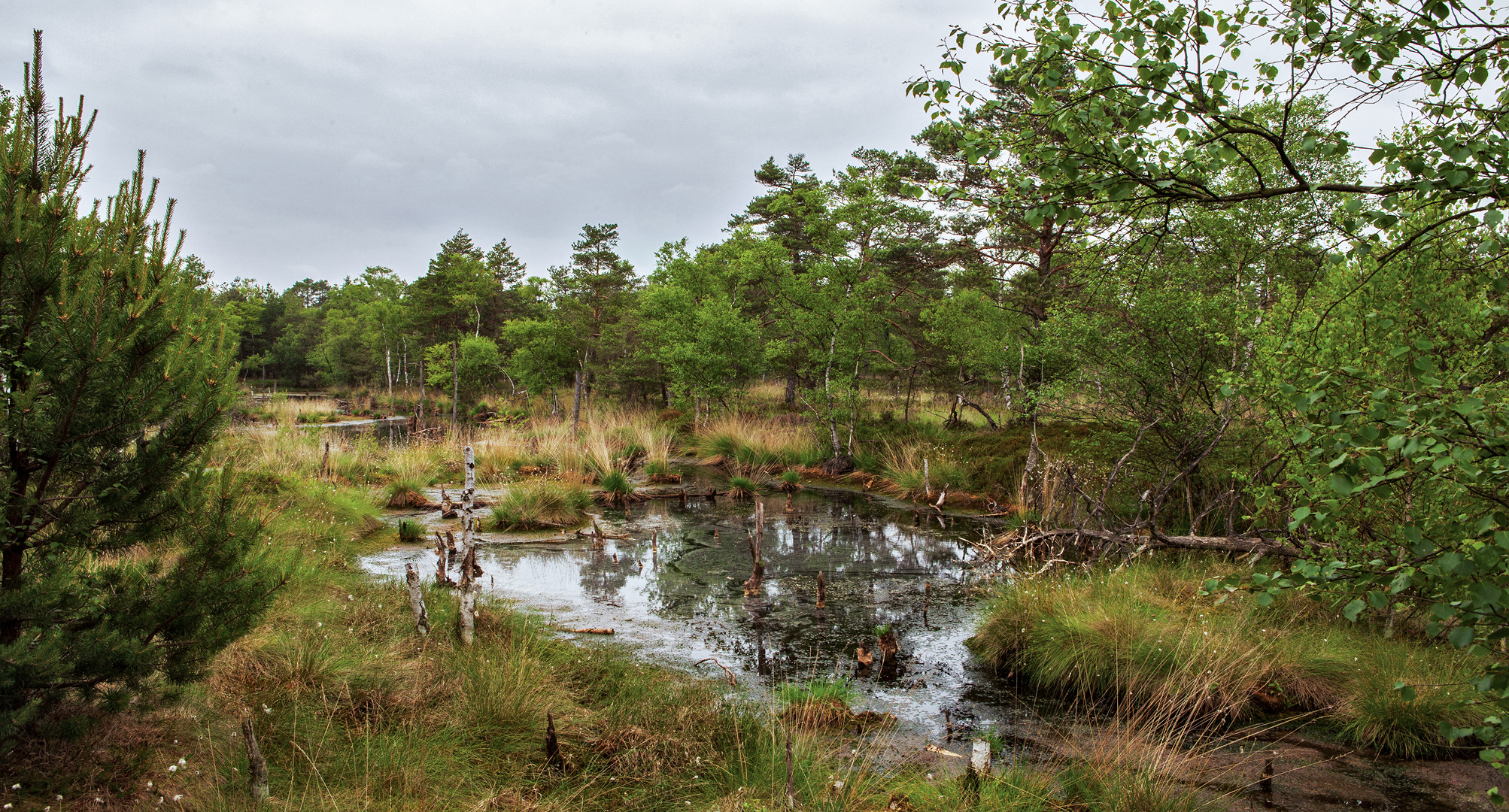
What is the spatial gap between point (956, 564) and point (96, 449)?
8.78 m

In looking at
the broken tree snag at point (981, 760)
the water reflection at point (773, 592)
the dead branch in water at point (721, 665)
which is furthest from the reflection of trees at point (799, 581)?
the broken tree snag at point (981, 760)

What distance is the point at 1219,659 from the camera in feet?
17.3

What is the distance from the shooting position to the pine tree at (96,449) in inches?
117

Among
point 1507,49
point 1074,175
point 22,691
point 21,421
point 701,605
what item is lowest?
point 701,605

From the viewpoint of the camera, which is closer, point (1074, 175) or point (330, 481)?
point (1074, 175)

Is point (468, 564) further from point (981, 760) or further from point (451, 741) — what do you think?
point (981, 760)

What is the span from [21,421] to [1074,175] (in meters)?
3.88

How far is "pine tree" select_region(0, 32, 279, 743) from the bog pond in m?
3.28

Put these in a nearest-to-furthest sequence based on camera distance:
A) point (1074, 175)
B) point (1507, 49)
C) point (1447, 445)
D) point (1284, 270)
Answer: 1. point (1447, 445)
2. point (1507, 49)
3. point (1074, 175)
4. point (1284, 270)

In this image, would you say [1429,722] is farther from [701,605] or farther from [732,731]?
[701,605]

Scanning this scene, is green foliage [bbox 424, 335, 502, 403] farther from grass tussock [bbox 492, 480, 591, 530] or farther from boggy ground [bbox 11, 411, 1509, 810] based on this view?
boggy ground [bbox 11, 411, 1509, 810]

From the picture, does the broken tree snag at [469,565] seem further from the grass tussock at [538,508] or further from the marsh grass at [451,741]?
the grass tussock at [538,508]

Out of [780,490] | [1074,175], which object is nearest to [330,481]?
[780,490]

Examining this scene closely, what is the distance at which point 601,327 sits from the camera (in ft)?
99.8
